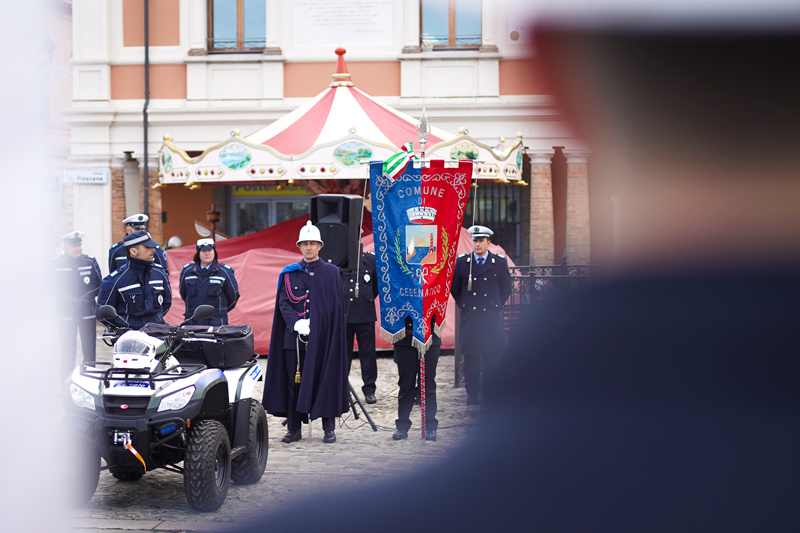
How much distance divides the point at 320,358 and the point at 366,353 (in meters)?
2.09

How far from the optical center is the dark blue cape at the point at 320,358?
6086mm

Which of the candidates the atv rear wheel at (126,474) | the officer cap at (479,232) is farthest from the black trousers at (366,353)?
the atv rear wheel at (126,474)

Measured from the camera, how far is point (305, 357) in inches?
241

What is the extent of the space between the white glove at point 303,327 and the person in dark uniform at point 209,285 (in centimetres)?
227

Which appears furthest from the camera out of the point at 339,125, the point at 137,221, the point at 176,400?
the point at 339,125

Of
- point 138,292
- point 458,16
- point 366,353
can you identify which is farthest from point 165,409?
point 366,353

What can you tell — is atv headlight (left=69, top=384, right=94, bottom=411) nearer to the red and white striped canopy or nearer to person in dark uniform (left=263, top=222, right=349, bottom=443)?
person in dark uniform (left=263, top=222, right=349, bottom=443)

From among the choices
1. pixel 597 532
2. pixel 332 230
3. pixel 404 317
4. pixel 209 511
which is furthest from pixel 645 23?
pixel 332 230

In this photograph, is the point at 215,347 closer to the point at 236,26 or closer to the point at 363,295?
the point at 363,295

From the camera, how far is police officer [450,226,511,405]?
7.32 meters

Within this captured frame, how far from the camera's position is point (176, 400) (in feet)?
14.7

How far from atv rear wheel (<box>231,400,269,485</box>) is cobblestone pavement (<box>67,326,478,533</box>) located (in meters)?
0.06

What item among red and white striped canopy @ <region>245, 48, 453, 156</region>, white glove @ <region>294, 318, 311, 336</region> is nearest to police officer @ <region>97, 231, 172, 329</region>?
white glove @ <region>294, 318, 311, 336</region>

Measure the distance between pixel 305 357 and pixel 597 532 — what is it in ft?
15.4
